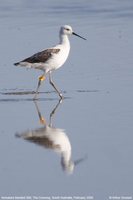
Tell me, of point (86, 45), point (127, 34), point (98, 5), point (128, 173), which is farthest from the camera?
point (98, 5)

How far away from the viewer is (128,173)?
9.11 metres

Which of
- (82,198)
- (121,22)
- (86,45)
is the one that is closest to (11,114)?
(82,198)

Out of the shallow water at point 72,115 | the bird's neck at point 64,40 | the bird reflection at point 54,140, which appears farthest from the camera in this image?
the bird's neck at point 64,40

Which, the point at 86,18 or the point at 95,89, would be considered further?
the point at 86,18

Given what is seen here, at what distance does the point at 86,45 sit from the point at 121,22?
3212 mm

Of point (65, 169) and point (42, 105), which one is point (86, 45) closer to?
point (42, 105)

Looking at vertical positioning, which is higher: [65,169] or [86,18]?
[65,169]

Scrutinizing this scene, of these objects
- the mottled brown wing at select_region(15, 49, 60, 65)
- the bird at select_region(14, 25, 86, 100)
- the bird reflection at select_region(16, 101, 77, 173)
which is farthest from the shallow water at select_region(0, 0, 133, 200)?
the mottled brown wing at select_region(15, 49, 60, 65)

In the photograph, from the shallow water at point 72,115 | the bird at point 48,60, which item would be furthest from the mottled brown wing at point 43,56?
the shallow water at point 72,115

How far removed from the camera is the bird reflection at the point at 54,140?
9.59m

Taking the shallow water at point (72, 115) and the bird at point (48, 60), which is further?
the bird at point (48, 60)

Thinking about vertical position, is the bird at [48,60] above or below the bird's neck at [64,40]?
below

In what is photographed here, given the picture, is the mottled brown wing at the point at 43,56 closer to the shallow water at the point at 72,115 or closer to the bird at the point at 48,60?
the bird at the point at 48,60

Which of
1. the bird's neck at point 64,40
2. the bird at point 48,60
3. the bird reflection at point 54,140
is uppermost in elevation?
the bird reflection at point 54,140
